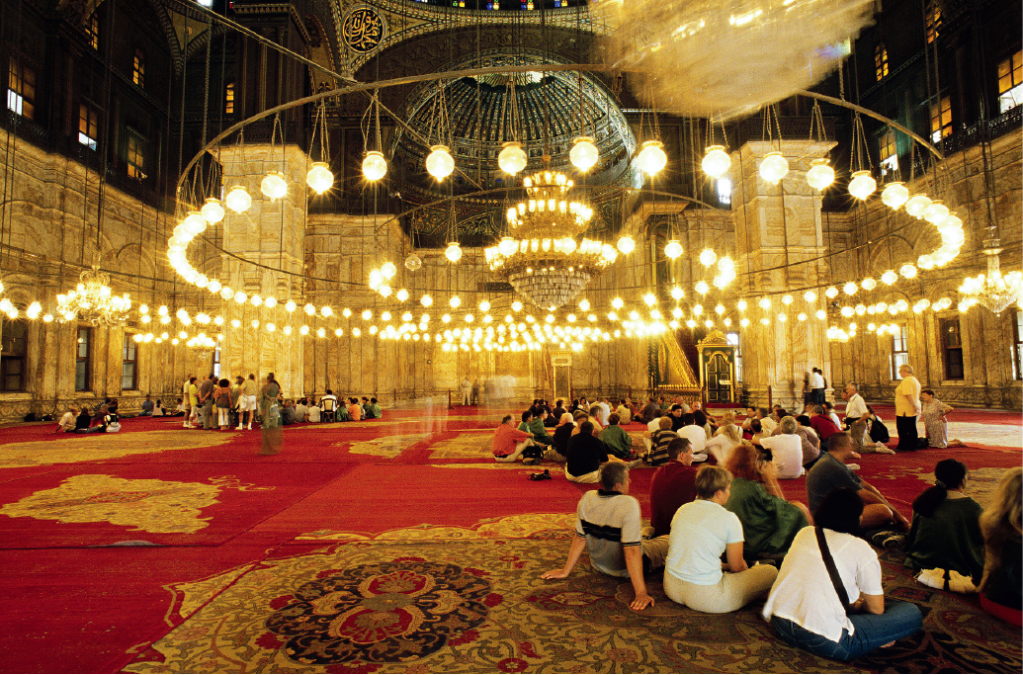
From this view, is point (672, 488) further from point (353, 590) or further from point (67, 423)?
point (67, 423)

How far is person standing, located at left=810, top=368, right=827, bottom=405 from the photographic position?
10.3 metres

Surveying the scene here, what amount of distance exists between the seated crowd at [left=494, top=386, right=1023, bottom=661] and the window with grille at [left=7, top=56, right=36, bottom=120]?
47.0 feet

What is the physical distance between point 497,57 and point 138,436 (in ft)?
43.1

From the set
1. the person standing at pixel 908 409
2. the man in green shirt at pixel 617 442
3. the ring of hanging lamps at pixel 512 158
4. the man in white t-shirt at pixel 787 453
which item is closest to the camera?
the ring of hanging lamps at pixel 512 158

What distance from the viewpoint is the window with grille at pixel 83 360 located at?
520 inches

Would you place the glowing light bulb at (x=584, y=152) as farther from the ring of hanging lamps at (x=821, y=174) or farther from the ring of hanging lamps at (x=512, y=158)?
the ring of hanging lamps at (x=821, y=174)

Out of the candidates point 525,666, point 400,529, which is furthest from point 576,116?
point 525,666

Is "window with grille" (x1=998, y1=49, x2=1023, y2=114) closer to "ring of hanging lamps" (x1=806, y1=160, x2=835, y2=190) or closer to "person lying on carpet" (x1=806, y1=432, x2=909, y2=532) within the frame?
"ring of hanging lamps" (x1=806, y1=160, x2=835, y2=190)

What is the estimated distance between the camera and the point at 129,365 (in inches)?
587

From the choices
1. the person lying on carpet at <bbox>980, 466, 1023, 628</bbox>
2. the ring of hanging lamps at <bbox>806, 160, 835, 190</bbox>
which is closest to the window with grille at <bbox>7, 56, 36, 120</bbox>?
the ring of hanging lamps at <bbox>806, 160, 835, 190</bbox>

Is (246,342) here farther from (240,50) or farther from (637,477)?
(637,477)

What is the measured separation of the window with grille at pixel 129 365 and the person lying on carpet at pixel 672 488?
1606 cm

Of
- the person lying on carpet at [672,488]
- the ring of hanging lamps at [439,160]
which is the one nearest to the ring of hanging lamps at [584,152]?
the ring of hanging lamps at [439,160]

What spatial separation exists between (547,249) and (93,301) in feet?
25.2
